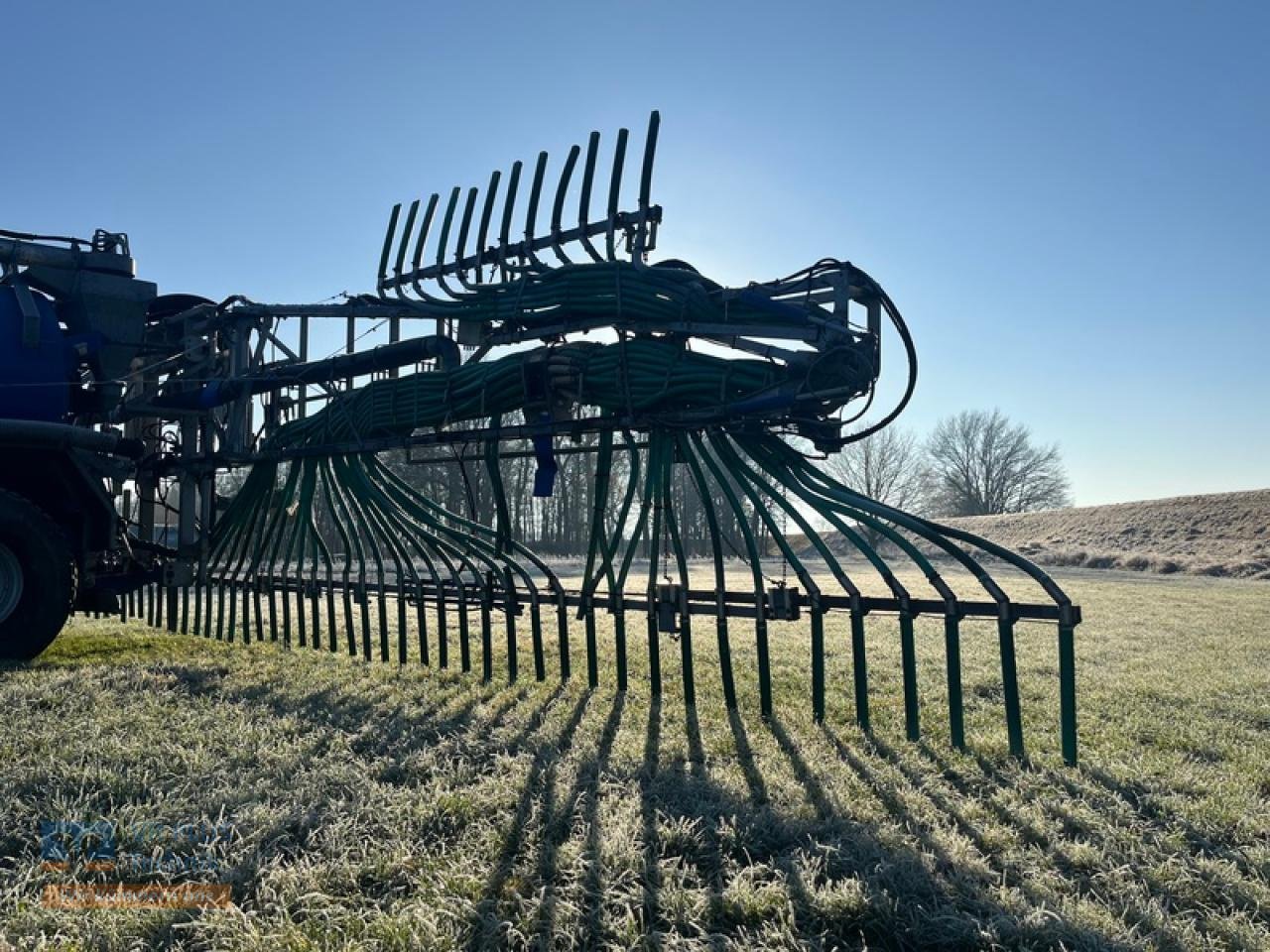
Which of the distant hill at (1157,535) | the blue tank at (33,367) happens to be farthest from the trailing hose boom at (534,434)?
the distant hill at (1157,535)

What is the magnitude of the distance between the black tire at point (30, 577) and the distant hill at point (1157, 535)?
2680 centimetres

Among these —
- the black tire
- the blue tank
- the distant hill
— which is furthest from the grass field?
the distant hill

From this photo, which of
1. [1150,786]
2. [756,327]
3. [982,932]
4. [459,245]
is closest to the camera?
[982,932]

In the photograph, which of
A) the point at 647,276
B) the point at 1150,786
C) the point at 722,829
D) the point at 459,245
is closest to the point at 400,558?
the point at 459,245

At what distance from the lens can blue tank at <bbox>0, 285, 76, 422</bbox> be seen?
23.9ft

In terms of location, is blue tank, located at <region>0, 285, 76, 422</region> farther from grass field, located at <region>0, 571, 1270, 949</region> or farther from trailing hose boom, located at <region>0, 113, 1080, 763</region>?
grass field, located at <region>0, 571, 1270, 949</region>

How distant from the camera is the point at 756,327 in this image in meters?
5.78

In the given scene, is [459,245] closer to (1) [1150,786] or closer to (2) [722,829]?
(2) [722,829]

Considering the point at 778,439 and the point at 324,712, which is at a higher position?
the point at 778,439

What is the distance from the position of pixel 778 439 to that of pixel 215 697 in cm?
433

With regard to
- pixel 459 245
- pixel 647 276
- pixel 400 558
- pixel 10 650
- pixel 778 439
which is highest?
pixel 459 245

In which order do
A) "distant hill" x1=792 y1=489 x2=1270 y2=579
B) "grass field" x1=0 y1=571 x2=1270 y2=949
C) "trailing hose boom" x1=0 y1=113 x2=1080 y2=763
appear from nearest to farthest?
"grass field" x1=0 y1=571 x2=1270 y2=949, "trailing hose boom" x1=0 y1=113 x2=1080 y2=763, "distant hill" x1=792 y1=489 x2=1270 y2=579

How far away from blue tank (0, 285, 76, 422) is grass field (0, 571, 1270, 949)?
2.37 m

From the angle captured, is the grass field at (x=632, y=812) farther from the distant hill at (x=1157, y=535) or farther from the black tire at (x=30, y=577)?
the distant hill at (x=1157, y=535)
